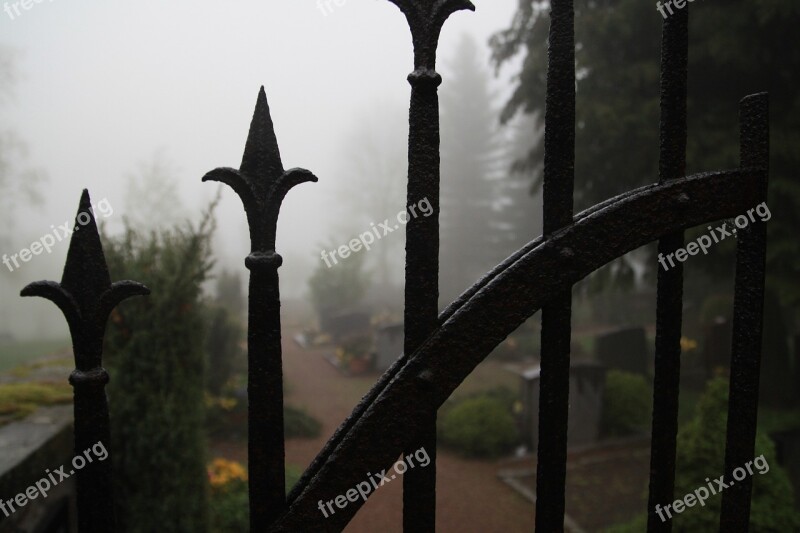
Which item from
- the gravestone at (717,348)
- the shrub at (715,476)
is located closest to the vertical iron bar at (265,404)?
the shrub at (715,476)

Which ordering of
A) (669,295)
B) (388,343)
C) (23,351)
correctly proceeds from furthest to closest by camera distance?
(23,351)
(388,343)
(669,295)

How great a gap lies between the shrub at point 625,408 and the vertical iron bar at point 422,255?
345 inches

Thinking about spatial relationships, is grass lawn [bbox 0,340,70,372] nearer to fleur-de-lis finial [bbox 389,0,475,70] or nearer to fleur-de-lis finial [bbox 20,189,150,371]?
fleur-de-lis finial [bbox 20,189,150,371]

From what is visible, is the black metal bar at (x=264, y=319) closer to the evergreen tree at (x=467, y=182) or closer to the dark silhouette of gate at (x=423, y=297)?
the dark silhouette of gate at (x=423, y=297)

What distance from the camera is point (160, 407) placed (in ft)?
15.1

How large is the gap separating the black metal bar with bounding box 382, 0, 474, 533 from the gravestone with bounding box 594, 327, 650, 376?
11.5 m

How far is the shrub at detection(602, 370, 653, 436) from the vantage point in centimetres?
883

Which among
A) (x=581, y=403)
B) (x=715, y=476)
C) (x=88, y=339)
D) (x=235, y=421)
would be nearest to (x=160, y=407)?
(x=88, y=339)

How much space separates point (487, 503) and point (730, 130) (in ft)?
20.0

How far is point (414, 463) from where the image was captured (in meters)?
0.98

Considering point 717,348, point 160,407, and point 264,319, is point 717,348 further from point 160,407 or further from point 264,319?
point 264,319

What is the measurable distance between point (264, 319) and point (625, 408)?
925 centimetres

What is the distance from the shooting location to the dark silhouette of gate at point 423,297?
0.94 m

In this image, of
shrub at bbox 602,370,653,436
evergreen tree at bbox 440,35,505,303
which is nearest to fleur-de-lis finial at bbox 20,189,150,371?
shrub at bbox 602,370,653,436
